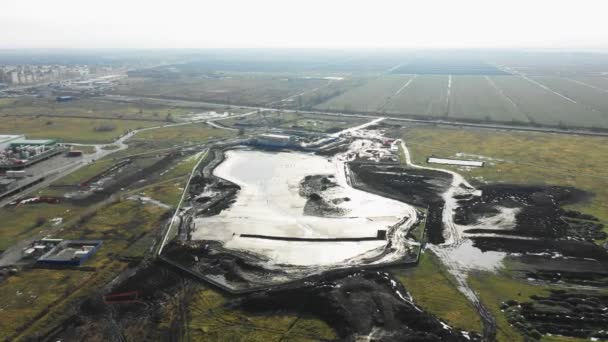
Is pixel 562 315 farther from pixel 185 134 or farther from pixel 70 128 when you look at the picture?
pixel 70 128

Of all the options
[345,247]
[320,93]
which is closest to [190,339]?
[345,247]

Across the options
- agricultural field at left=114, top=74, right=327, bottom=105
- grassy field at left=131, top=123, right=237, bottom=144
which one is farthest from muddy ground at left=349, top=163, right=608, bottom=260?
agricultural field at left=114, top=74, right=327, bottom=105

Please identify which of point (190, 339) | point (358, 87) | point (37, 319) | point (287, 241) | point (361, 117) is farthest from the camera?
point (358, 87)

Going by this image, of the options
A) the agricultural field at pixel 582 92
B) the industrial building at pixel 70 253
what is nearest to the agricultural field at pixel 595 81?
the agricultural field at pixel 582 92

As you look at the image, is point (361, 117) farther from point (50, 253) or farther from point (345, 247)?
point (50, 253)

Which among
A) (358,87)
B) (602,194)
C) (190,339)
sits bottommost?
(190,339)

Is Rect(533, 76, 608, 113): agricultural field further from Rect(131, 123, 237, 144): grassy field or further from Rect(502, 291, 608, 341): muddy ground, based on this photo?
Rect(502, 291, 608, 341): muddy ground

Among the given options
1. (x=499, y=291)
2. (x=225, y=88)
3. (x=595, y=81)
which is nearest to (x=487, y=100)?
(x=595, y=81)

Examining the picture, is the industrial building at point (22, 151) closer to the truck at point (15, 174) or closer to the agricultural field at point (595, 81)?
the truck at point (15, 174)
